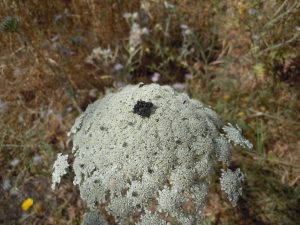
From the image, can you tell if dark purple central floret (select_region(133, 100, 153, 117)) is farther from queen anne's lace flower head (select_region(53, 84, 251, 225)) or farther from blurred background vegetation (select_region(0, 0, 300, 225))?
blurred background vegetation (select_region(0, 0, 300, 225))

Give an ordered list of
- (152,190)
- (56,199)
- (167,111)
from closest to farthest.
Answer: (152,190)
(167,111)
(56,199)

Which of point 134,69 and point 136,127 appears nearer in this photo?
point 136,127

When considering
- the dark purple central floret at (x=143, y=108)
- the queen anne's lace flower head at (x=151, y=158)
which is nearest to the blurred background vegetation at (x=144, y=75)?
the queen anne's lace flower head at (x=151, y=158)

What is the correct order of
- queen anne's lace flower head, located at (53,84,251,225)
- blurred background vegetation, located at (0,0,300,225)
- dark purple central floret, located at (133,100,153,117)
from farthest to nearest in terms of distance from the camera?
blurred background vegetation, located at (0,0,300,225) < dark purple central floret, located at (133,100,153,117) < queen anne's lace flower head, located at (53,84,251,225)

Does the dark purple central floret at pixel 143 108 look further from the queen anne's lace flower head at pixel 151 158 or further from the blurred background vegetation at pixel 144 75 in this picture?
the blurred background vegetation at pixel 144 75

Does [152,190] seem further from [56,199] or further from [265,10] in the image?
[265,10]

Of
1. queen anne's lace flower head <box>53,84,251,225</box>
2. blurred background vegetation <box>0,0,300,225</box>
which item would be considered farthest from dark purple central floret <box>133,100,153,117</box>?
blurred background vegetation <box>0,0,300,225</box>

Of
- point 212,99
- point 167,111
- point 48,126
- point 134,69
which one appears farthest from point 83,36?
point 167,111

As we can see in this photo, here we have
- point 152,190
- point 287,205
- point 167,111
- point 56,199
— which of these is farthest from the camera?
point 56,199
